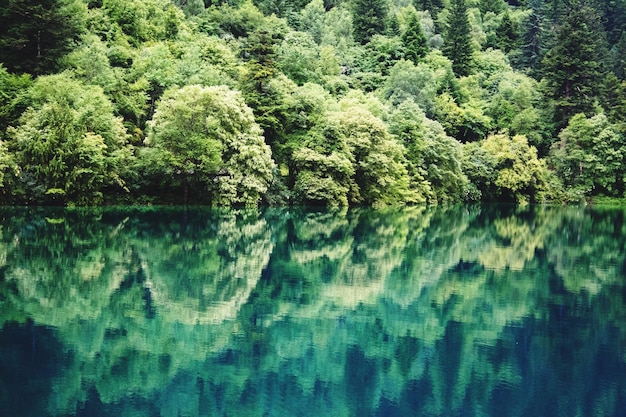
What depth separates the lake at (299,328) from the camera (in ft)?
28.0

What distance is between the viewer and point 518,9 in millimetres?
114125

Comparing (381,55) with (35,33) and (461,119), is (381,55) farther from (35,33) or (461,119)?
(35,33)

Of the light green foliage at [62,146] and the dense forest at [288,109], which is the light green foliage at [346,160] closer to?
the dense forest at [288,109]

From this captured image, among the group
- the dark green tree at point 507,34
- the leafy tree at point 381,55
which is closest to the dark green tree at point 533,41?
the dark green tree at point 507,34

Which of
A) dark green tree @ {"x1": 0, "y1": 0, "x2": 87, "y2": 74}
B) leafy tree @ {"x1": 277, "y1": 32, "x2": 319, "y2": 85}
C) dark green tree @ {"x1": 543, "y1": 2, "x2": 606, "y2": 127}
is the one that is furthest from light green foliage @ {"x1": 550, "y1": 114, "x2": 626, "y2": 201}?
dark green tree @ {"x1": 0, "y1": 0, "x2": 87, "y2": 74}

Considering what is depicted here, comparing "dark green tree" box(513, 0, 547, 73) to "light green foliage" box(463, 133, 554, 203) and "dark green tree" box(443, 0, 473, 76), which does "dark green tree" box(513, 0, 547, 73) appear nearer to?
"dark green tree" box(443, 0, 473, 76)

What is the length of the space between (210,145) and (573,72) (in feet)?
162

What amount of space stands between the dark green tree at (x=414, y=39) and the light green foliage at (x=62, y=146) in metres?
47.9

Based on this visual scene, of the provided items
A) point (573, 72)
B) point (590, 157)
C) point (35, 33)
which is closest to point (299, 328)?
point (35, 33)

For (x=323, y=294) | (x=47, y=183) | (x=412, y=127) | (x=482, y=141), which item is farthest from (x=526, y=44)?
(x=323, y=294)

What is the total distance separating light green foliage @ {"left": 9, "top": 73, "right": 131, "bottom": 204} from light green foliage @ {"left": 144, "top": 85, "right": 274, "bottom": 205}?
3509mm

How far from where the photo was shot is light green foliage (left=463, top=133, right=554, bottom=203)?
6169 centimetres

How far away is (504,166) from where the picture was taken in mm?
62750

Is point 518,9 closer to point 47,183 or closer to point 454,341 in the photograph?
point 47,183
